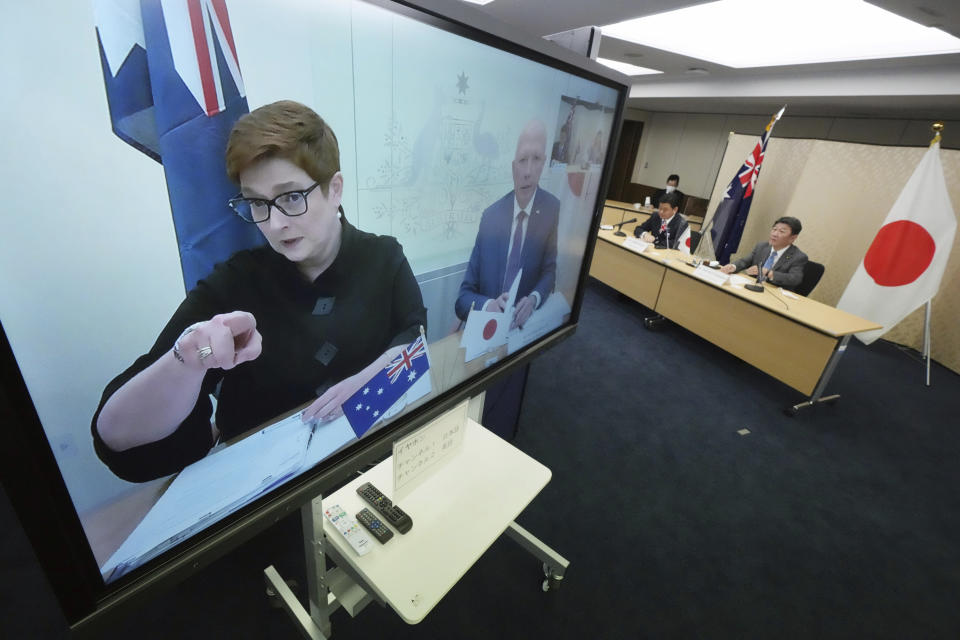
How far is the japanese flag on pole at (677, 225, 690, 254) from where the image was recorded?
4395mm

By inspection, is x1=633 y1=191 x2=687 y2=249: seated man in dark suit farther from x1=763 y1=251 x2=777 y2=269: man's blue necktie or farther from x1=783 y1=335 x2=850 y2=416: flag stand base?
x1=783 y1=335 x2=850 y2=416: flag stand base

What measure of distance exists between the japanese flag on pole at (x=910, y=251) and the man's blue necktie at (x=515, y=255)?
11.5 feet

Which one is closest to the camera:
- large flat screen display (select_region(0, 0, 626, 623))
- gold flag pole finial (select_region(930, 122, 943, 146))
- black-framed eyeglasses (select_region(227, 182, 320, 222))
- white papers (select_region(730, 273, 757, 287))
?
large flat screen display (select_region(0, 0, 626, 623))

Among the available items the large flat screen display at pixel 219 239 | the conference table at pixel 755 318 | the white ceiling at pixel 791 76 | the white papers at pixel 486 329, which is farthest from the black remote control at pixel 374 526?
the conference table at pixel 755 318

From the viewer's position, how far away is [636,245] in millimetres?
4305

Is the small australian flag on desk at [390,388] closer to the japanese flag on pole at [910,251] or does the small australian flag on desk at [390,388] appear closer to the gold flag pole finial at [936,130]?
the japanese flag on pole at [910,251]

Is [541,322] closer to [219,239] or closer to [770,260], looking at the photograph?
[219,239]

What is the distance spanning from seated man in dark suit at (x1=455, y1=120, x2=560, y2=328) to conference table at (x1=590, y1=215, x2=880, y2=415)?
8.64 feet

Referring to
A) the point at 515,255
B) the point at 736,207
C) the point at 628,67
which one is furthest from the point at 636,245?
the point at 515,255

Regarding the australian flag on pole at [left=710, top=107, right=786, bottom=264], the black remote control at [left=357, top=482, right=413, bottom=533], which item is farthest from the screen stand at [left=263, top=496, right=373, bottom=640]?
the australian flag on pole at [left=710, top=107, right=786, bottom=264]

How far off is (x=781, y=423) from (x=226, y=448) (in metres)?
3.35

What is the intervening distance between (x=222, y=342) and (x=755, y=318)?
140 inches

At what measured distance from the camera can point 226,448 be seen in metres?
0.61

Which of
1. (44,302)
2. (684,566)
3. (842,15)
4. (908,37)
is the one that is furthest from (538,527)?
(908,37)
